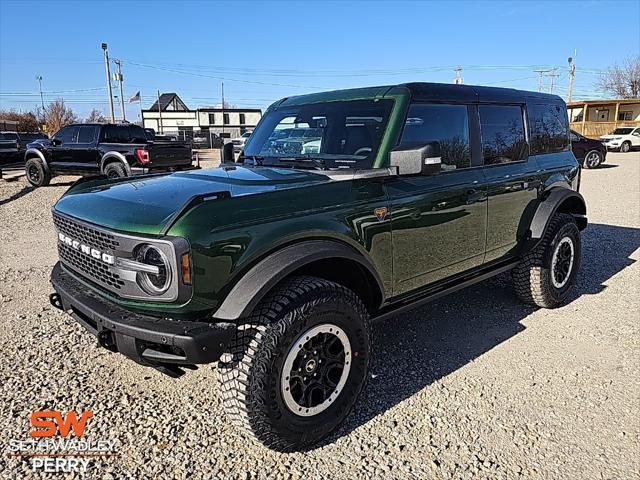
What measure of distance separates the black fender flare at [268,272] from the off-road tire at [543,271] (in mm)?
2650

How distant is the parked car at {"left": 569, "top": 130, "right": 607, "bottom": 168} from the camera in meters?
A: 20.5

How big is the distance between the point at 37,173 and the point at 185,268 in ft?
48.6

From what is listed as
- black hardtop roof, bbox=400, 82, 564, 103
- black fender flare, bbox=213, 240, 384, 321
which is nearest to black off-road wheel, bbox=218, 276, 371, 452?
black fender flare, bbox=213, 240, 384, 321

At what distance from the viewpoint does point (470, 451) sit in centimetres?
278

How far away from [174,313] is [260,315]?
44 centimetres

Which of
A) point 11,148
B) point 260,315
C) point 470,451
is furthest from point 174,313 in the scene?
point 11,148

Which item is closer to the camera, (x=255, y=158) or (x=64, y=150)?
(x=255, y=158)

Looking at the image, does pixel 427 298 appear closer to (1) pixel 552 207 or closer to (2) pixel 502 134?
(2) pixel 502 134

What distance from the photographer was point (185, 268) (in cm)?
236

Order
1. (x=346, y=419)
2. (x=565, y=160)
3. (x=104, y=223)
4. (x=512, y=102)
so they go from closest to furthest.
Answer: (x=104, y=223)
(x=346, y=419)
(x=512, y=102)
(x=565, y=160)

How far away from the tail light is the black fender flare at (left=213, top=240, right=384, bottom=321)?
10582mm

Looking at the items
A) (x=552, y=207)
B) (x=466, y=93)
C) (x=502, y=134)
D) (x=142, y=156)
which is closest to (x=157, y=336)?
(x=466, y=93)

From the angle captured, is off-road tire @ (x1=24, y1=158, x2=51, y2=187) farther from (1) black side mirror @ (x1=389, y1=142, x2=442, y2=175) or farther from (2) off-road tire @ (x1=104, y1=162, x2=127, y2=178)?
(1) black side mirror @ (x1=389, y1=142, x2=442, y2=175)

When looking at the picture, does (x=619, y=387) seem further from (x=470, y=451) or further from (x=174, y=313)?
(x=174, y=313)
